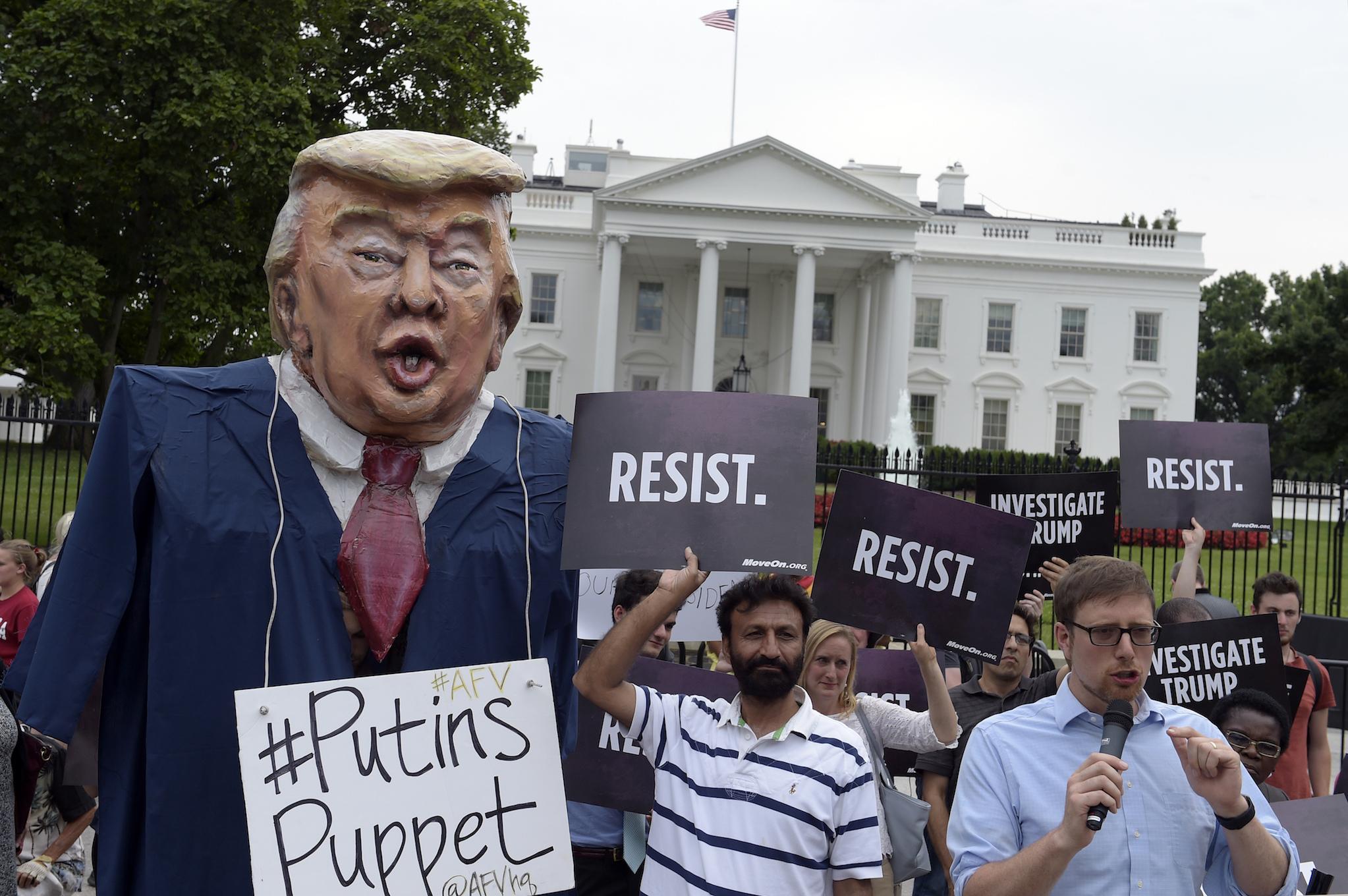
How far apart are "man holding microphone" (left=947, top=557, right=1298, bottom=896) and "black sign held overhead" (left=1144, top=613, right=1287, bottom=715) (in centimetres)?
177

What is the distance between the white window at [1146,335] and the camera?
4356cm

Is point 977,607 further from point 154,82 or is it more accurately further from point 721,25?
point 721,25

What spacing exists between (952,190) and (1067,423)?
11458 millimetres

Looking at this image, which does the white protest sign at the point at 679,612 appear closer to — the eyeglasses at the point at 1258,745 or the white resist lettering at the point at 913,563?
the white resist lettering at the point at 913,563

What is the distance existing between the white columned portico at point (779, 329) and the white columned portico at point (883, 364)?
3.41 meters

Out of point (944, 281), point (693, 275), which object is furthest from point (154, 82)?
point (944, 281)

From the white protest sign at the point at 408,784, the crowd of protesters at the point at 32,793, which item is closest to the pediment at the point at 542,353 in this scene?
the crowd of protesters at the point at 32,793

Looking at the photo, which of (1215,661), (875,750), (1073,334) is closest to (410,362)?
(875,750)

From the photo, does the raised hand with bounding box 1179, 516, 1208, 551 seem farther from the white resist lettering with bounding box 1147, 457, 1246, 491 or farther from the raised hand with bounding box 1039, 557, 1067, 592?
the raised hand with bounding box 1039, 557, 1067, 592

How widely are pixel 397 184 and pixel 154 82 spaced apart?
1465 centimetres

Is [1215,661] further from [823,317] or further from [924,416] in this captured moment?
[823,317]

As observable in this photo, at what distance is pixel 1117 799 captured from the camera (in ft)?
7.77

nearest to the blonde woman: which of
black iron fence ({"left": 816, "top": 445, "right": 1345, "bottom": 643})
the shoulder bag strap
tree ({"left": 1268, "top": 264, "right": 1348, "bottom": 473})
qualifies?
the shoulder bag strap

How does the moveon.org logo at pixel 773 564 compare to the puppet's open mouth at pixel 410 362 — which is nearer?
the puppet's open mouth at pixel 410 362
